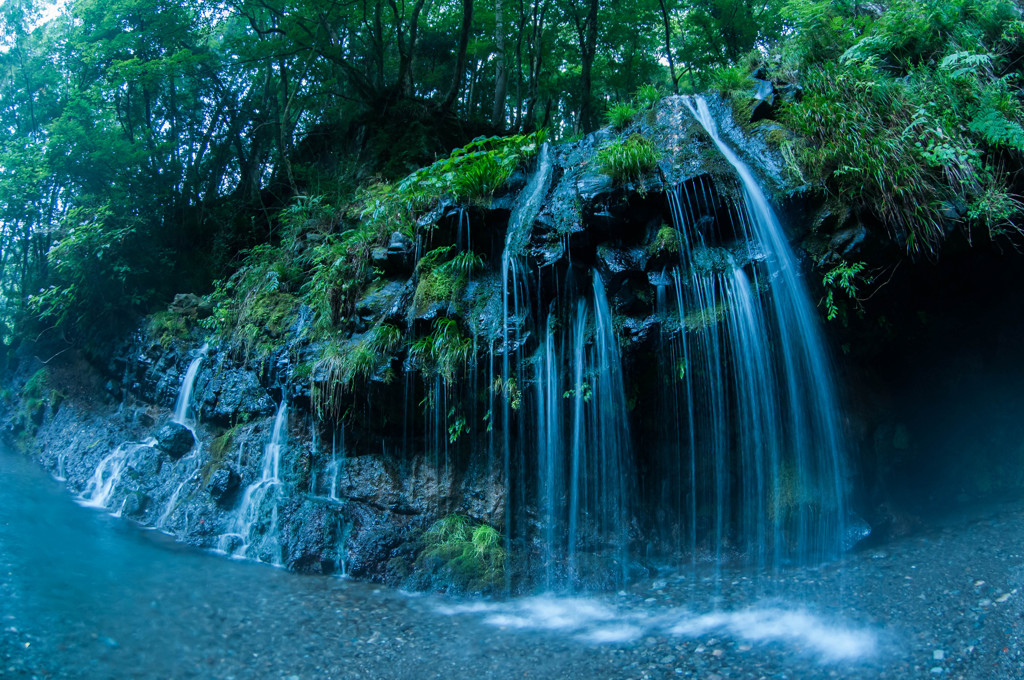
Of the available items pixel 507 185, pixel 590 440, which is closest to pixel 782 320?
pixel 590 440

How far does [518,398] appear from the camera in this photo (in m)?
5.42

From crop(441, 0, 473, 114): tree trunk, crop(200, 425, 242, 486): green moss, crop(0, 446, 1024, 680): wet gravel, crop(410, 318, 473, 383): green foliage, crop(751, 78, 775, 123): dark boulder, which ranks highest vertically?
crop(441, 0, 473, 114): tree trunk

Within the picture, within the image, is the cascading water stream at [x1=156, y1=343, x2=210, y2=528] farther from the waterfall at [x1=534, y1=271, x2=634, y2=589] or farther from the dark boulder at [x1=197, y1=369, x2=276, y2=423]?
the waterfall at [x1=534, y1=271, x2=634, y2=589]

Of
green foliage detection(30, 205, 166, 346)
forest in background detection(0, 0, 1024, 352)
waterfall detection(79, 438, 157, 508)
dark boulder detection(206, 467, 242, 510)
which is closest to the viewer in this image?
forest in background detection(0, 0, 1024, 352)

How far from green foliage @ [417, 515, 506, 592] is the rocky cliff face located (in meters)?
0.02

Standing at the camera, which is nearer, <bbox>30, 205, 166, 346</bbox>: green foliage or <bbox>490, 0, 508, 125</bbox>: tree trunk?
<bbox>30, 205, 166, 346</bbox>: green foliage

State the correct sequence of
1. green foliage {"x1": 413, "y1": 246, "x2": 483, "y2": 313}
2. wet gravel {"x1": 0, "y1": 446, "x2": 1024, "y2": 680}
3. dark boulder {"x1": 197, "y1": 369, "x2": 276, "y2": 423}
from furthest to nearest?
1. dark boulder {"x1": 197, "y1": 369, "x2": 276, "y2": 423}
2. green foliage {"x1": 413, "y1": 246, "x2": 483, "y2": 313}
3. wet gravel {"x1": 0, "y1": 446, "x2": 1024, "y2": 680}

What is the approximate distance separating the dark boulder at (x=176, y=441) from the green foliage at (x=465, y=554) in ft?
14.0

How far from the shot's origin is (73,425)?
32.7 ft

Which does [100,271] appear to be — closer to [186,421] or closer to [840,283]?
[186,421]

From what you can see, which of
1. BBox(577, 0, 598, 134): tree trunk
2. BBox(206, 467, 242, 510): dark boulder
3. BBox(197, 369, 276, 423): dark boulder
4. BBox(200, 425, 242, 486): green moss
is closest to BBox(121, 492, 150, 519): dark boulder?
BBox(200, 425, 242, 486): green moss

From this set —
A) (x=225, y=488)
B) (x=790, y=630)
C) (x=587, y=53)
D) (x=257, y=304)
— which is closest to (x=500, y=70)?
(x=587, y=53)

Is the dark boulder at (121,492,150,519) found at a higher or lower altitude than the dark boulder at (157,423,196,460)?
lower

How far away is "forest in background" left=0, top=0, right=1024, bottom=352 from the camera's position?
525cm
